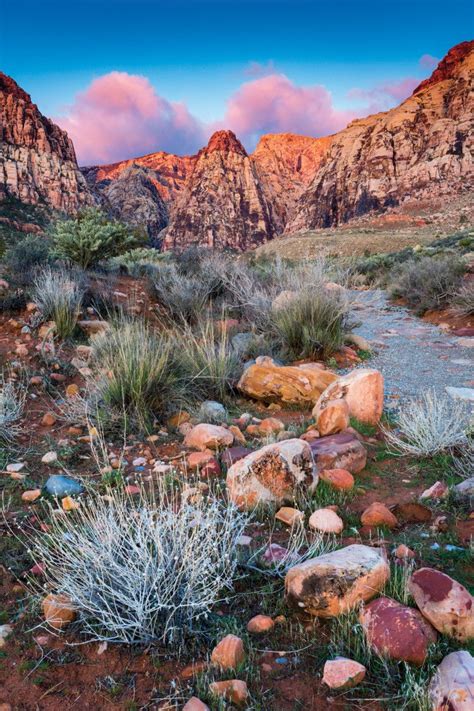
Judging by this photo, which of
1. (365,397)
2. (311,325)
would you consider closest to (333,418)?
(365,397)

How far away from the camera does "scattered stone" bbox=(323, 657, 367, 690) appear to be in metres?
1.60

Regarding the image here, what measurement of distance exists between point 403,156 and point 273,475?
81838 mm

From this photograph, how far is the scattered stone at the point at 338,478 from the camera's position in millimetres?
3125

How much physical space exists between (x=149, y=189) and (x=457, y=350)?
362ft

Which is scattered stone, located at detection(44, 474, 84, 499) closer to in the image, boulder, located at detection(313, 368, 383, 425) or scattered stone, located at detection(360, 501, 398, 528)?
scattered stone, located at detection(360, 501, 398, 528)

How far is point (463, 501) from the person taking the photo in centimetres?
284

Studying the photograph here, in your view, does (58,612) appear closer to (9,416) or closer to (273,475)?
(273,475)

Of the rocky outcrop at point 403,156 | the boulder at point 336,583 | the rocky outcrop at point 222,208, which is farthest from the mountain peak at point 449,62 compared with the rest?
the boulder at point 336,583

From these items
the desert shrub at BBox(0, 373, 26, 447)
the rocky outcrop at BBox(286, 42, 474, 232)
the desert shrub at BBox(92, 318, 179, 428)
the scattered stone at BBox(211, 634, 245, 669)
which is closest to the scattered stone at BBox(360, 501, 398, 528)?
the scattered stone at BBox(211, 634, 245, 669)

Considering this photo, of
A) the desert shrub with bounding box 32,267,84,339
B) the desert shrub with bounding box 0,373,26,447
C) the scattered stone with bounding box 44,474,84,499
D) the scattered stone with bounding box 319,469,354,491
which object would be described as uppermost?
the desert shrub with bounding box 32,267,84,339

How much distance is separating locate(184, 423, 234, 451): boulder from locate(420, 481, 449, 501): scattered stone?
1472mm

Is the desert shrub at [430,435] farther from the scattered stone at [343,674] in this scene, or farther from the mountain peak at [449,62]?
the mountain peak at [449,62]

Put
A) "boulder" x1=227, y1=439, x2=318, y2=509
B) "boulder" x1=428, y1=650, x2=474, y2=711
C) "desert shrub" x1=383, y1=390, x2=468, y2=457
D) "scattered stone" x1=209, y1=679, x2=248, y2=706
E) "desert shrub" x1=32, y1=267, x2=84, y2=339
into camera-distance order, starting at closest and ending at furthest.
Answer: "boulder" x1=428, y1=650, x2=474, y2=711, "scattered stone" x1=209, y1=679, x2=248, y2=706, "boulder" x1=227, y1=439, x2=318, y2=509, "desert shrub" x1=383, y1=390, x2=468, y2=457, "desert shrub" x1=32, y1=267, x2=84, y2=339

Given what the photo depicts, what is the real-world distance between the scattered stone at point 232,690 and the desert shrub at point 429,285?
32.3 ft
